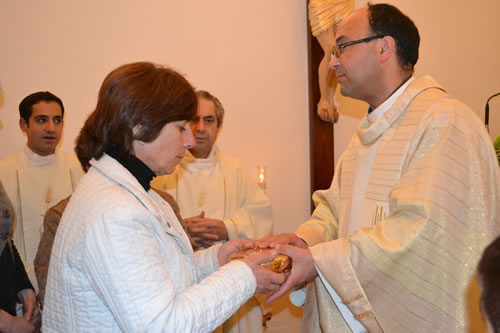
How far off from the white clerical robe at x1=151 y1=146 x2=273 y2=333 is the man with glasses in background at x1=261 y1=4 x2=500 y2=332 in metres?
1.33

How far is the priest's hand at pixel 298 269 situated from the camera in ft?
6.82

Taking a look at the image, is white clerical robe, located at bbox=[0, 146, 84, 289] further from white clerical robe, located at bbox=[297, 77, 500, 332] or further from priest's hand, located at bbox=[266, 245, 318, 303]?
white clerical robe, located at bbox=[297, 77, 500, 332]

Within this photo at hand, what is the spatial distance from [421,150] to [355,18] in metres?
0.87

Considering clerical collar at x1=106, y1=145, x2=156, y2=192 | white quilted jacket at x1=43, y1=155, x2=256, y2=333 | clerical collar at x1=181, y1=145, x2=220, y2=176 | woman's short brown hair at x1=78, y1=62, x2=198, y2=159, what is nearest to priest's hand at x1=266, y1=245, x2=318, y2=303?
white quilted jacket at x1=43, y1=155, x2=256, y2=333

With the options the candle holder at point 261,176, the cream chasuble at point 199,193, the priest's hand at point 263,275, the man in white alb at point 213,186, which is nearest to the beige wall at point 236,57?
the candle holder at point 261,176

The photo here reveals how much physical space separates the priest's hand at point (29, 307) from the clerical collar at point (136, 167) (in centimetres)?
120

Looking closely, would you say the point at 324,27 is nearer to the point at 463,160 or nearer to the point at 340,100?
the point at 340,100

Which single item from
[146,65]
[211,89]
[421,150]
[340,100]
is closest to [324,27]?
[340,100]

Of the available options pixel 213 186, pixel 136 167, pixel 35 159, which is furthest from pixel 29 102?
pixel 136 167

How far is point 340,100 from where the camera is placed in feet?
15.9

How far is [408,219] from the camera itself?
190 centimetres

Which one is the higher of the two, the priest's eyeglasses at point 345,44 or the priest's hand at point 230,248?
the priest's eyeglasses at point 345,44

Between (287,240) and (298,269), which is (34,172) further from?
(298,269)

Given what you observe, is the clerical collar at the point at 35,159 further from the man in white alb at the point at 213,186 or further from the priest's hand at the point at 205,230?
the priest's hand at the point at 205,230
